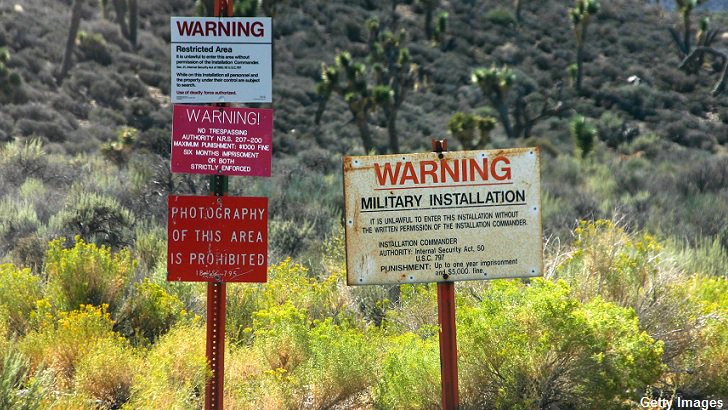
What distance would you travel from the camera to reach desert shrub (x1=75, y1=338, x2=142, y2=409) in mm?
6031

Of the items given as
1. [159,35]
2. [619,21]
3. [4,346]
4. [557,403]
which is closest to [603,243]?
[557,403]

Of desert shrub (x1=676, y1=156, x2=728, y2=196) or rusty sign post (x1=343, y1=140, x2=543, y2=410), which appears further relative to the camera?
desert shrub (x1=676, y1=156, x2=728, y2=196)

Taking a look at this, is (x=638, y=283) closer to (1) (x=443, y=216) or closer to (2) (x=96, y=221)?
(1) (x=443, y=216)

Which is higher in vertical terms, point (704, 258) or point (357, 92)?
point (357, 92)

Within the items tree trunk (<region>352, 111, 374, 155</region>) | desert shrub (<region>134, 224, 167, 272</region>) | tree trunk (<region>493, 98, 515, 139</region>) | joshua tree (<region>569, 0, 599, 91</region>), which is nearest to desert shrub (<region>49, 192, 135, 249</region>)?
desert shrub (<region>134, 224, 167, 272</region>)

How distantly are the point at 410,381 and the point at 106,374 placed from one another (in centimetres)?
201

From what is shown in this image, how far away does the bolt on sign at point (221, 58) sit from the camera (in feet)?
20.1

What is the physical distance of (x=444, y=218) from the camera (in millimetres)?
5969

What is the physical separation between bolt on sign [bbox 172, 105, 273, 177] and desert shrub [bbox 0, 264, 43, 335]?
7.28 feet

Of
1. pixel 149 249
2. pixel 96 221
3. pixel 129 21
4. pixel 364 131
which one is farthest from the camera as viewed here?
pixel 129 21

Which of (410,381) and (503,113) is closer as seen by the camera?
(410,381)

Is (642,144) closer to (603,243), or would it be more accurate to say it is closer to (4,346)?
(603,243)

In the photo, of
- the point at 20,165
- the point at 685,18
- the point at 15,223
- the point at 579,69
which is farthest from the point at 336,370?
the point at 685,18

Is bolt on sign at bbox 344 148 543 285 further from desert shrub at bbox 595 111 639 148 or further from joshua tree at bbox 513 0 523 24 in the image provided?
joshua tree at bbox 513 0 523 24
